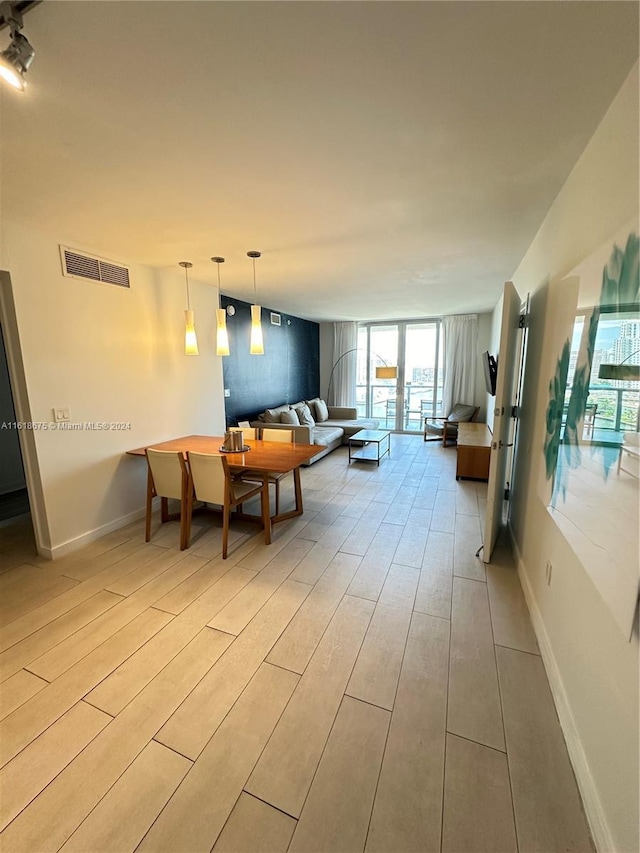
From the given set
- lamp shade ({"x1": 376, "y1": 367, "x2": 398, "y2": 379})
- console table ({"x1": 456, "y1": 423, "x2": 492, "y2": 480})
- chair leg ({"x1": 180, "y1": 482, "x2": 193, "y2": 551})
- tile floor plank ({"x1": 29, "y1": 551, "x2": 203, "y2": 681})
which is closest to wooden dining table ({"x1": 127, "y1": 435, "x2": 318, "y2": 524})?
chair leg ({"x1": 180, "y1": 482, "x2": 193, "y2": 551})

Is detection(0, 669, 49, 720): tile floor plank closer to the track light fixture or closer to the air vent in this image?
the track light fixture

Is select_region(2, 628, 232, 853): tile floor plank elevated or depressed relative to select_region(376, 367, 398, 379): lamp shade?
depressed

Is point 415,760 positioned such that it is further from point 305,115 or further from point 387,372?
point 387,372

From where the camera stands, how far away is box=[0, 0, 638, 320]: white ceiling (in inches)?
39.1

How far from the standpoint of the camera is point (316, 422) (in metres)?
6.91

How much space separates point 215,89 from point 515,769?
273 centimetres

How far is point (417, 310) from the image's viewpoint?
20.0 feet

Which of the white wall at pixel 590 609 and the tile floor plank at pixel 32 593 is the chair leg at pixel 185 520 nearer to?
the tile floor plank at pixel 32 593

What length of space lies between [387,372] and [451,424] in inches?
68.3

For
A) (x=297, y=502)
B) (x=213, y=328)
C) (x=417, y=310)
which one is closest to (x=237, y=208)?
(x=213, y=328)

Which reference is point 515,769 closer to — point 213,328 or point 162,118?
point 162,118

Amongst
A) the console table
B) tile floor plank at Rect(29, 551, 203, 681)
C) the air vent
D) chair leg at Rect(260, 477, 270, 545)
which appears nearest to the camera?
tile floor plank at Rect(29, 551, 203, 681)

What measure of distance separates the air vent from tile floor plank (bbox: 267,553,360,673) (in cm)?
305

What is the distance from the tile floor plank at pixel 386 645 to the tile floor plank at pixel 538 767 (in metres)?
0.49
